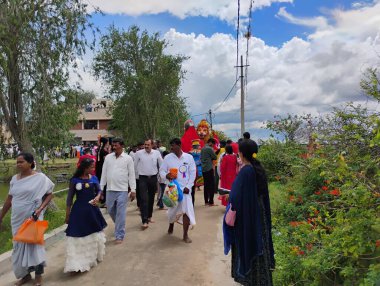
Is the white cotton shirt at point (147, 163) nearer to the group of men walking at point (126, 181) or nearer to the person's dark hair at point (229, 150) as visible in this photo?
the group of men walking at point (126, 181)

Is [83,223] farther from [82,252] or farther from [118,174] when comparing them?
[118,174]

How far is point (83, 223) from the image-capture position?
545 centimetres

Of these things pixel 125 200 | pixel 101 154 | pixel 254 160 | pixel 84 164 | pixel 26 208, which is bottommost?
pixel 125 200

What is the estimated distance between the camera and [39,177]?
16.7 ft

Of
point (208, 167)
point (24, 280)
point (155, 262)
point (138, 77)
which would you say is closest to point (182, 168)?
point (155, 262)

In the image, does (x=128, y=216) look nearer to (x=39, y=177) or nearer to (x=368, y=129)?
(x=39, y=177)

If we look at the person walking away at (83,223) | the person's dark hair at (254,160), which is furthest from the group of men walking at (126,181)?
the person's dark hair at (254,160)

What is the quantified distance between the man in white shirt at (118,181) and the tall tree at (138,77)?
17872 millimetres

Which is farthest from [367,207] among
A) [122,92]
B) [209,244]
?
[122,92]

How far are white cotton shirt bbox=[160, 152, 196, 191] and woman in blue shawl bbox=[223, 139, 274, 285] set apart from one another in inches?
108

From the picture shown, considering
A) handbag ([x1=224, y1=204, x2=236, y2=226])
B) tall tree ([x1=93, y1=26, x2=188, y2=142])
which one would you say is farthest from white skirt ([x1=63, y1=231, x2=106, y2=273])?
tall tree ([x1=93, y1=26, x2=188, y2=142])

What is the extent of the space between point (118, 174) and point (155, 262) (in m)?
1.73

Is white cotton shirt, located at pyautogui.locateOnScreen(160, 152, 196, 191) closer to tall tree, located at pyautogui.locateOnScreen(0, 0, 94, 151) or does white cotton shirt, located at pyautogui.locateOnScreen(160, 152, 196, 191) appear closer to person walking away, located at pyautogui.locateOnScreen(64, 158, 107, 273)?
person walking away, located at pyautogui.locateOnScreen(64, 158, 107, 273)

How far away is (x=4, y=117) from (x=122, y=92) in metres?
17.1
